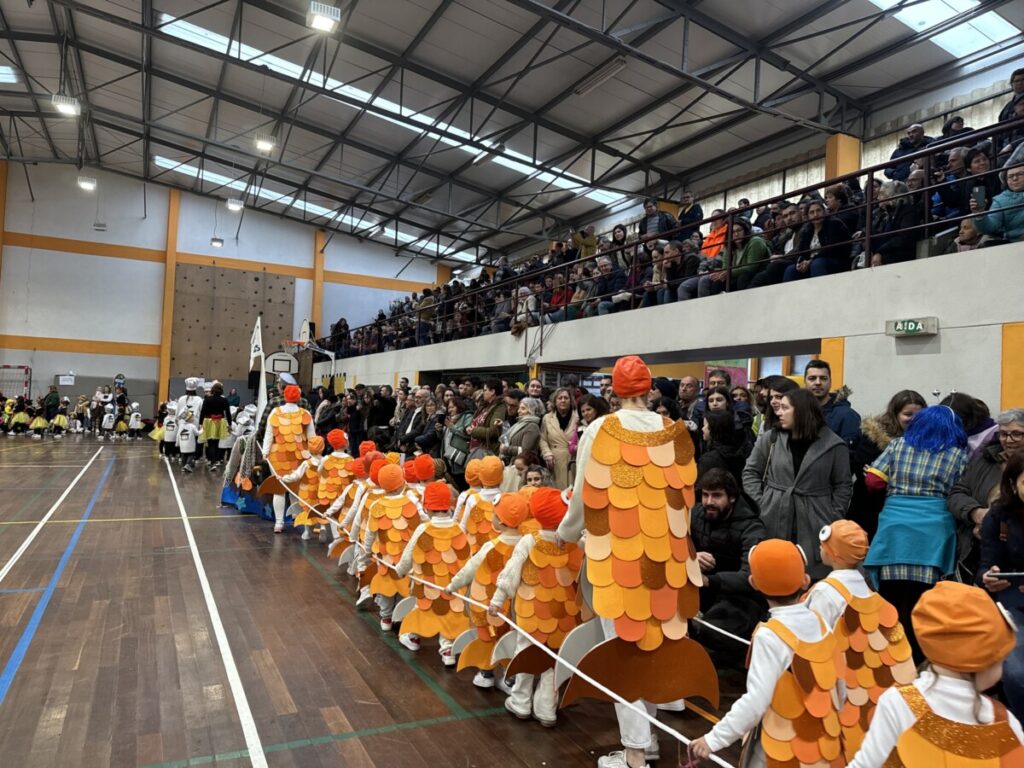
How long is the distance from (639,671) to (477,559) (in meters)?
1.13

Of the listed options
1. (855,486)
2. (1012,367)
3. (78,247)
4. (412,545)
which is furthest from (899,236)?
(78,247)

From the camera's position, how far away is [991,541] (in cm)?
254

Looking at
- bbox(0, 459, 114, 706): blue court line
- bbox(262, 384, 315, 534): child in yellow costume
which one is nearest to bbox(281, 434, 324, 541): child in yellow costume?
bbox(262, 384, 315, 534): child in yellow costume

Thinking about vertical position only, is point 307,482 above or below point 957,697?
below

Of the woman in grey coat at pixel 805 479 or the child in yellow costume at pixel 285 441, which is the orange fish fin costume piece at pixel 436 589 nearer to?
the woman in grey coat at pixel 805 479

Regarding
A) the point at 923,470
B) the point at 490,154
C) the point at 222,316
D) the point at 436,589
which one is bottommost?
the point at 436,589

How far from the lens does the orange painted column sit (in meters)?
22.7

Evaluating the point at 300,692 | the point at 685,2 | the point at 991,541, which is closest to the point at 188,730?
the point at 300,692

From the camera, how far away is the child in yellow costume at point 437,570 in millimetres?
3959

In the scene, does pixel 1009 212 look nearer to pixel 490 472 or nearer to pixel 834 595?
pixel 834 595

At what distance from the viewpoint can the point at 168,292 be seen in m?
22.8

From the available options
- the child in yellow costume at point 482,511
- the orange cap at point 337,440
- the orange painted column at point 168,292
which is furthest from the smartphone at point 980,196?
the orange painted column at point 168,292

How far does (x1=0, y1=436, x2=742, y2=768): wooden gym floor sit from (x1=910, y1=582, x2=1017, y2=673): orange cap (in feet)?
5.91

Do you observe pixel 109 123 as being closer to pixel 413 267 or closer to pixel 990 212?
pixel 413 267
